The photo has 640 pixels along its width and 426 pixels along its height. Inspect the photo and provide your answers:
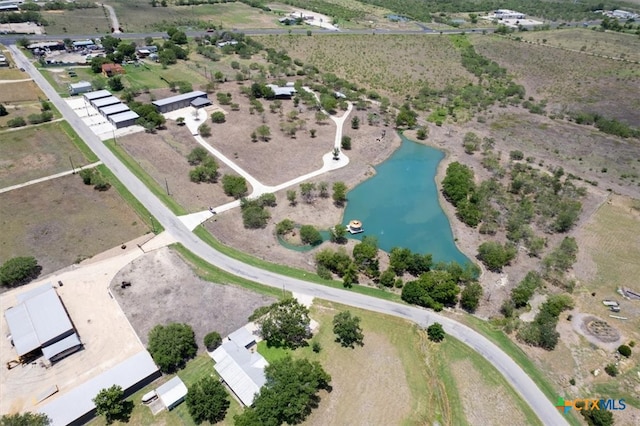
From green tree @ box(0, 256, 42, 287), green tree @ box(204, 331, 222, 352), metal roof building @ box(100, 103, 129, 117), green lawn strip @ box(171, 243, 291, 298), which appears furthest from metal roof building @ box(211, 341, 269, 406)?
metal roof building @ box(100, 103, 129, 117)

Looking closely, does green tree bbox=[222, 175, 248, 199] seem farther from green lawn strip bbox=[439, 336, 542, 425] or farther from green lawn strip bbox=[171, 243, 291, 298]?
green lawn strip bbox=[439, 336, 542, 425]

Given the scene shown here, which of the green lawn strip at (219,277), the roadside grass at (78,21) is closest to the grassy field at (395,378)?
the green lawn strip at (219,277)

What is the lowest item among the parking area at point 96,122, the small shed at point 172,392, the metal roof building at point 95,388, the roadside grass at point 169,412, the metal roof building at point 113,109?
the roadside grass at point 169,412

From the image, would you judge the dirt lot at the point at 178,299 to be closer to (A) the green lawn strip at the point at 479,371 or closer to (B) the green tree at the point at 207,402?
(B) the green tree at the point at 207,402

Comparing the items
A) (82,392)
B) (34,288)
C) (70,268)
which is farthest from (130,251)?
(82,392)

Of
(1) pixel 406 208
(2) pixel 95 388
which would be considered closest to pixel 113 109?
(1) pixel 406 208

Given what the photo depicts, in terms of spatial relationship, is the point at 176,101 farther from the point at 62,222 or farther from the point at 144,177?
the point at 62,222
